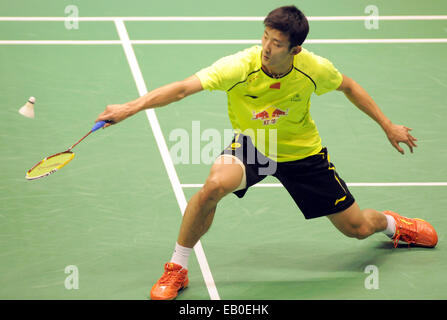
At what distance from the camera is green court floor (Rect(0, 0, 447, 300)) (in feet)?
18.5

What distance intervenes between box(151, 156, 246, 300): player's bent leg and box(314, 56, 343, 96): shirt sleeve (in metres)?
0.79

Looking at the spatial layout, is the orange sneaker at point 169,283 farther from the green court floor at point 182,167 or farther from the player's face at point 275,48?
the player's face at point 275,48

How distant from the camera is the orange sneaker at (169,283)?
5.29 m

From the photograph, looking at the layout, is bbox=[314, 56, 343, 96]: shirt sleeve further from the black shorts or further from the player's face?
the black shorts

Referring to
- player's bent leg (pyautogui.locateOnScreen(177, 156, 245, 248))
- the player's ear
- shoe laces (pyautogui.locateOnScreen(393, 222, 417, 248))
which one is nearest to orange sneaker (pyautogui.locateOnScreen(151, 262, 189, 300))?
player's bent leg (pyautogui.locateOnScreen(177, 156, 245, 248))

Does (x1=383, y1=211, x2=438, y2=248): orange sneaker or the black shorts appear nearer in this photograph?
the black shorts

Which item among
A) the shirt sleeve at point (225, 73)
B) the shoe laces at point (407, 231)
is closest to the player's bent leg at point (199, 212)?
the shirt sleeve at point (225, 73)

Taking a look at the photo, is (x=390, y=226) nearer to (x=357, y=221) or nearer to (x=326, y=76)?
(x=357, y=221)

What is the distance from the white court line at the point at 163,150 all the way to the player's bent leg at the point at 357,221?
995 millimetres

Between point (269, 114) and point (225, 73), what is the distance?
1.58 feet

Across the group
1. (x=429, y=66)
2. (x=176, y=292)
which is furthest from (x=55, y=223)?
(x=429, y=66)

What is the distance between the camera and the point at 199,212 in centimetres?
518

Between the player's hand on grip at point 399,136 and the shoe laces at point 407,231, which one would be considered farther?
the shoe laces at point 407,231

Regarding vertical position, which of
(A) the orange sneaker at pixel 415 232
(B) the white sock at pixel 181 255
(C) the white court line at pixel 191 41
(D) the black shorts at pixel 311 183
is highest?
(C) the white court line at pixel 191 41
